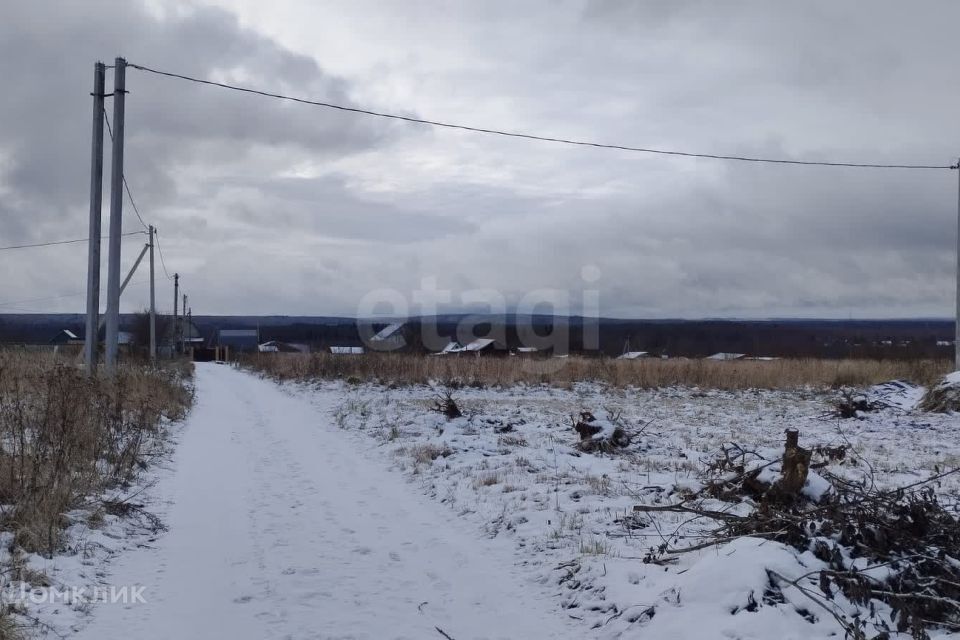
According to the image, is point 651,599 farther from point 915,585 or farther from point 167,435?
point 167,435

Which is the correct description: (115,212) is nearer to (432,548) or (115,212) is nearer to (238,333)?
(432,548)

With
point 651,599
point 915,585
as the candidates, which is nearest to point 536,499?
point 651,599

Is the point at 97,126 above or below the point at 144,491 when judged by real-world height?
above

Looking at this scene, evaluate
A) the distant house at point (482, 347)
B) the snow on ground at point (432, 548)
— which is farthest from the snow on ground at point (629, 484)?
the distant house at point (482, 347)

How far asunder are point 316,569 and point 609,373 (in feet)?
87.3

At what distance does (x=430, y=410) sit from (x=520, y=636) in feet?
39.0

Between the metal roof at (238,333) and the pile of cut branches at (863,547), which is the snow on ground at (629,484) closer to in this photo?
the pile of cut branches at (863,547)

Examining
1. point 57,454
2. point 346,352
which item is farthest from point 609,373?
point 57,454

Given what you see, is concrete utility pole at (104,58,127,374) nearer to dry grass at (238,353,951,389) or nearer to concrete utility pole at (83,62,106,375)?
concrete utility pole at (83,62,106,375)

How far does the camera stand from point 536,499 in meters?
7.66

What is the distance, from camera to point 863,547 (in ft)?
15.3

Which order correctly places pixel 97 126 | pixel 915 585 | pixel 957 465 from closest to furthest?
1. pixel 915 585
2. pixel 957 465
3. pixel 97 126

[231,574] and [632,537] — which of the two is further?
[632,537]

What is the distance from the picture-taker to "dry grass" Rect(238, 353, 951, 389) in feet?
92.9
